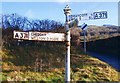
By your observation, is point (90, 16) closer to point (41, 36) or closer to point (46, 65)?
point (41, 36)

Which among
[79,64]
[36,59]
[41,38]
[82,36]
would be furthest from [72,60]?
[41,38]

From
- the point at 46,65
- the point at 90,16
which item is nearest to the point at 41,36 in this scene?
the point at 90,16

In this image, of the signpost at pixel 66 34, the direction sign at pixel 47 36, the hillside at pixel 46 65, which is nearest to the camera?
the signpost at pixel 66 34

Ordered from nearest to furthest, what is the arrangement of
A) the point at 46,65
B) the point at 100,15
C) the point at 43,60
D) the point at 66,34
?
the point at 100,15 < the point at 66,34 < the point at 46,65 < the point at 43,60

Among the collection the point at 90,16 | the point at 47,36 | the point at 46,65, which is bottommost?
the point at 46,65

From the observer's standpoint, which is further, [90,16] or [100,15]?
[90,16]

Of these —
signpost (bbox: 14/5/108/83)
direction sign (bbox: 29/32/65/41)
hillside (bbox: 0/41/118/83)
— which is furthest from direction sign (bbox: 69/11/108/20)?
hillside (bbox: 0/41/118/83)

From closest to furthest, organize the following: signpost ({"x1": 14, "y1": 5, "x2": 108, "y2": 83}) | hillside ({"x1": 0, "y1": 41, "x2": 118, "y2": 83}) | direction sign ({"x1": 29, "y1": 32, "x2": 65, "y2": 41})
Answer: signpost ({"x1": 14, "y1": 5, "x2": 108, "y2": 83}) < direction sign ({"x1": 29, "y1": 32, "x2": 65, "y2": 41}) < hillside ({"x1": 0, "y1": 41, "x2": 118, "y2": 83})

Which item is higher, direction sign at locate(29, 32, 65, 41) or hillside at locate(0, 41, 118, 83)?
direction sign at locate(29, 32, 65, 41)

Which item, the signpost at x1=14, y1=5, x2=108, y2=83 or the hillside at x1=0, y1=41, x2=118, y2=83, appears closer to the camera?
the signpost at x1=14, y1=5, x2=108, y2=83

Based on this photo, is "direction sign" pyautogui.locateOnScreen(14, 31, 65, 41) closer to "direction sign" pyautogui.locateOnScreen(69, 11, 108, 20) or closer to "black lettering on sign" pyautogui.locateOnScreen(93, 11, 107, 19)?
"direction sign" pyautogui.locateOnScreen(69, 11, 108, 20)

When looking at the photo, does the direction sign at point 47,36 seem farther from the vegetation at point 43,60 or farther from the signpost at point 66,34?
the vegetation at point 43,60

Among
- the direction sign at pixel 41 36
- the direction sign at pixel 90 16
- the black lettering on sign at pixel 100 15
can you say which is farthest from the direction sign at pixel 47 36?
the black lettering on sign at pixel 100 15

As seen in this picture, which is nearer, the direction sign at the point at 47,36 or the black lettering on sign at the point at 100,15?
the black lettering on sign at the point at 100,15
